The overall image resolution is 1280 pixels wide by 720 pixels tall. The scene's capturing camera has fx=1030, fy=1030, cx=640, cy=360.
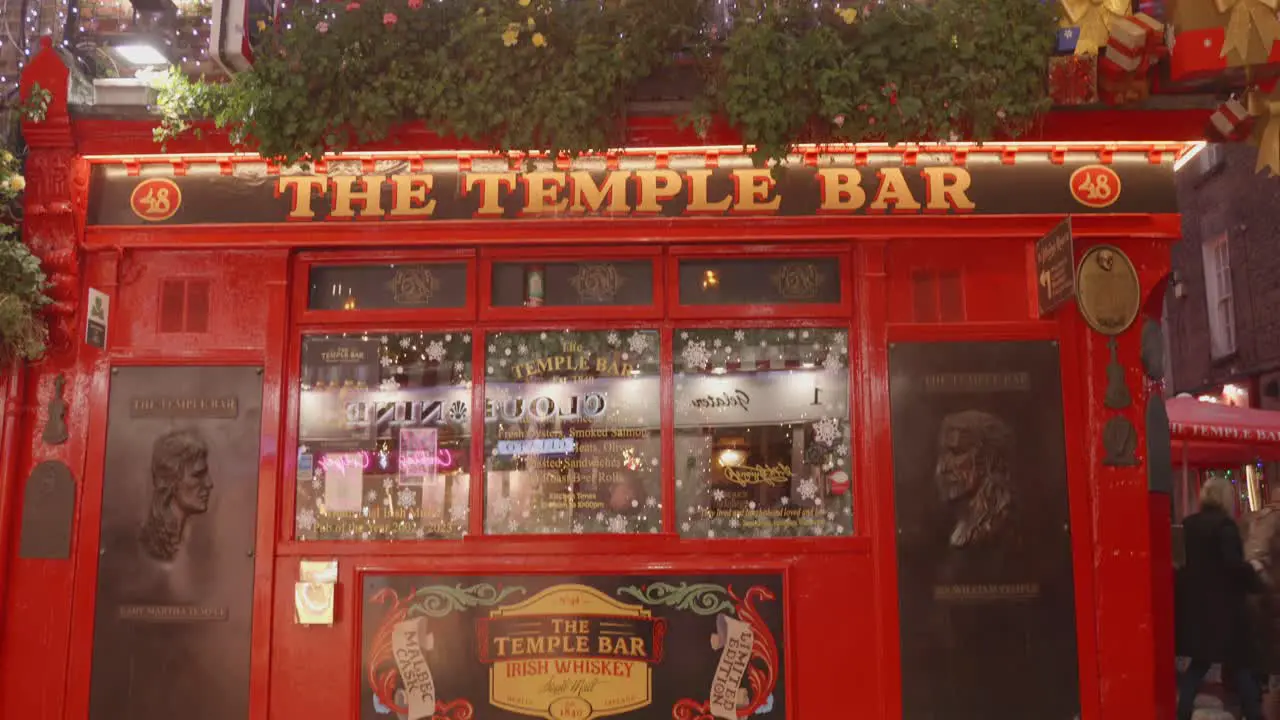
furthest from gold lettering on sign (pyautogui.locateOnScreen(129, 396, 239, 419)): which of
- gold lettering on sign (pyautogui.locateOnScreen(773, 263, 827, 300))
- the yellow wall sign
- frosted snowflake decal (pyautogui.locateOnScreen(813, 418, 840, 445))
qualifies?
frosted snowflake decal (pyautogui.locateOnScreen(813, 418, 840, 445))

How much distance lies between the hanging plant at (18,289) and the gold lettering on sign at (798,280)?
4.99 m

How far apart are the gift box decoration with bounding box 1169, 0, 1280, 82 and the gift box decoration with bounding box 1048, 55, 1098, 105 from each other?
560 mm

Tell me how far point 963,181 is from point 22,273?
251 inches

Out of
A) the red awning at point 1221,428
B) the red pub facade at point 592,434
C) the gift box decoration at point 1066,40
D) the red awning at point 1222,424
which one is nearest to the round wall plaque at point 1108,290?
the red pub facade at point 592,434

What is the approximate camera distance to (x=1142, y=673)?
6.63 meters

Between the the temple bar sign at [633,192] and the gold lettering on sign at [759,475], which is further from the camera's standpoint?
the the temple bar sign at [633,192]

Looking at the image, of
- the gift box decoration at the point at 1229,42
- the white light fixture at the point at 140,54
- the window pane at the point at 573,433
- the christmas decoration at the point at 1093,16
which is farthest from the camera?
the white light fixture at the point at 140,54

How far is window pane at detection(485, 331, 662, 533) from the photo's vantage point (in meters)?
6.94

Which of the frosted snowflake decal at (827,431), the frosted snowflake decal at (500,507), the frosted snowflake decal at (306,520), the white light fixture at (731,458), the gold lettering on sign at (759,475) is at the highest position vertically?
the frosted snowflake decal at (827,431)

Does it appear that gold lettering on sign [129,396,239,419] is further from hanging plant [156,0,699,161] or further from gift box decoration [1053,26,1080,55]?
gift box decoration [1053,26,1080,55]

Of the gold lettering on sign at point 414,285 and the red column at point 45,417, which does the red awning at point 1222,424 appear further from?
the red column at point 45,417

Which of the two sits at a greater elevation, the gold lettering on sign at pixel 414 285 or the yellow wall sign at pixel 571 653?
the gold lettering on sign at pixel 414 285

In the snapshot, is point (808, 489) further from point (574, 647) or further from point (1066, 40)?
point (1066, 40)

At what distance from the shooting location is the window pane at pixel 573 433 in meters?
6.94
